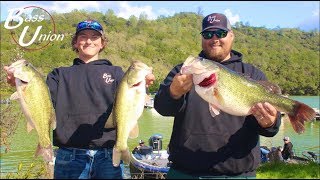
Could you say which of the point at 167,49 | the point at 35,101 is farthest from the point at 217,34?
the point at 167,49

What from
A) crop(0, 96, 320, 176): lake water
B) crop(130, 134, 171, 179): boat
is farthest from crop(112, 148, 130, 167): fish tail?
crop(0, 96, 320, 176): lake water

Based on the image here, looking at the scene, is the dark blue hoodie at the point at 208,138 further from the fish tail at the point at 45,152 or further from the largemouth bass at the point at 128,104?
the fish tail at the point at 45,152

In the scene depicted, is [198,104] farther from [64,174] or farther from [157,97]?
[64,174]

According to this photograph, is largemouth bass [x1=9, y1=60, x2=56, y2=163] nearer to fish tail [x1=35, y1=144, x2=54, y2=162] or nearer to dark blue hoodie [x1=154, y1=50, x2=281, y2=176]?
fish tail [x1=35, y1=144, x2=54, y2=162]

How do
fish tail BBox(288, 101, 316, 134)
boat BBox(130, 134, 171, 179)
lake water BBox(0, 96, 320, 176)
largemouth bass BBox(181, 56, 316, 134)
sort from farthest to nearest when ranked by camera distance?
lake water BBox(0, 96, 320, 176) → boat BBox(130, 134, 171, 179) → fish tail BBox(288, 101, 316, 134) → largemouth bass BBox(181, 56, 316, 134)

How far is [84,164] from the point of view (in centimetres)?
497

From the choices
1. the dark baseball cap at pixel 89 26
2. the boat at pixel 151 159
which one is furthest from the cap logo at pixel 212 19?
the boat at pixel 151 159

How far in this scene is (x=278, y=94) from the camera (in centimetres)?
449

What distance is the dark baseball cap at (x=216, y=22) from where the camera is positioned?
4.75 m

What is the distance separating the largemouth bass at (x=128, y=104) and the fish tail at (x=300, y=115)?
1.62 metres

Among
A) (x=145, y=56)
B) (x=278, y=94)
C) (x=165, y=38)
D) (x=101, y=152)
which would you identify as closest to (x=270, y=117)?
(x=278, y=94)

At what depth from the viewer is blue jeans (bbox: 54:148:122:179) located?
4938 millimetres

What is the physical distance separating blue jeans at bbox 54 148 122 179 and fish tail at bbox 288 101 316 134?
210 cm

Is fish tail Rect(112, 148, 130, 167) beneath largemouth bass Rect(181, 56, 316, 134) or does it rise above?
beneath
